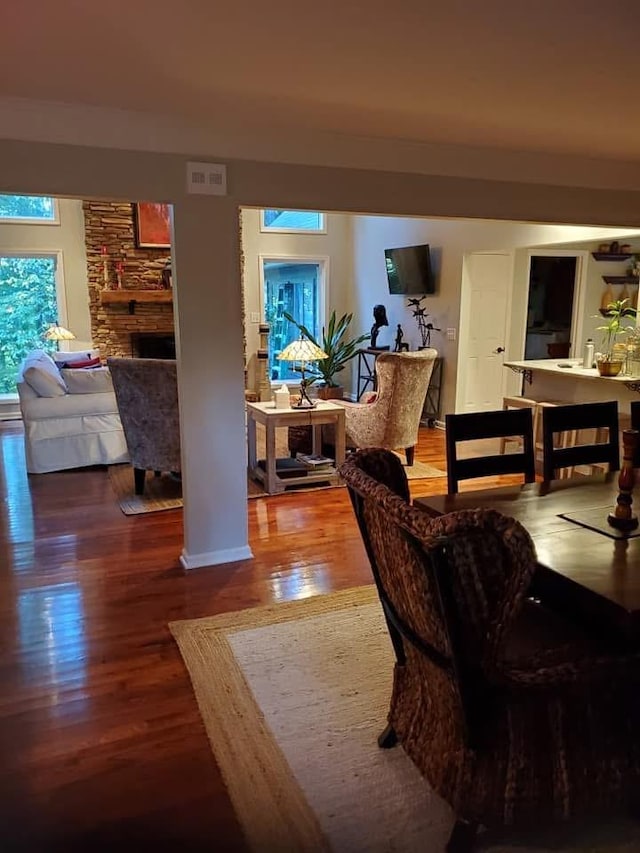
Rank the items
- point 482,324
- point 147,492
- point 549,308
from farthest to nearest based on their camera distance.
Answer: point 549,308
point 482,324
point 147,492

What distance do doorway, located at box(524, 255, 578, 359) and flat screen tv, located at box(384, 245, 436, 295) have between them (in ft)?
4.11

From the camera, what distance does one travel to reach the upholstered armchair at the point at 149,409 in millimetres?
4461

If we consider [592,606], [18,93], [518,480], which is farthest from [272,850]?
[518,480]

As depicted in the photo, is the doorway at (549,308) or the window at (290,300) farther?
the window at (290,300)

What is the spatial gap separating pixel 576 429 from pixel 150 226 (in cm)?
697

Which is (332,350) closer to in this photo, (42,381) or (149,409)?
(42,381)

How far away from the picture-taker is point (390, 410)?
5.37 metres

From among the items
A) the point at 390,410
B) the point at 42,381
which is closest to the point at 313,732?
the point at 390,410

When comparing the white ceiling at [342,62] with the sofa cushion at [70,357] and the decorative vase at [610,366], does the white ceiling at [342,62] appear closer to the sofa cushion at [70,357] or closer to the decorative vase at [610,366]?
the decorative vase at [610,366]

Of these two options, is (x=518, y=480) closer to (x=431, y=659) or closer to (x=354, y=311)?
(x=431, y=659)

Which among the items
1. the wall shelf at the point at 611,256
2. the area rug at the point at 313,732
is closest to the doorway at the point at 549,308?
the wall shelf at the point at 611,256

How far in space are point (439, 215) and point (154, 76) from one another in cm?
180

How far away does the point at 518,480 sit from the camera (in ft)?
17.2

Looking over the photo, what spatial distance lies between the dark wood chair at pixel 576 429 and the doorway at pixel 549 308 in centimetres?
492
